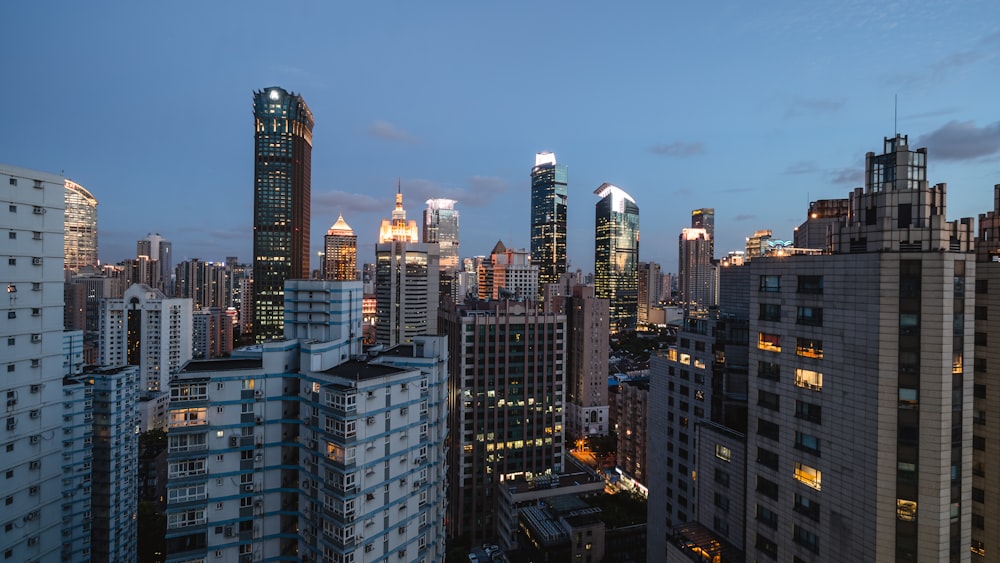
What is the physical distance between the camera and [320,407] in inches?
1276

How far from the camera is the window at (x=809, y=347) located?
26.0 metres

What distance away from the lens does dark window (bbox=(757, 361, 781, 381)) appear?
94.0 ft

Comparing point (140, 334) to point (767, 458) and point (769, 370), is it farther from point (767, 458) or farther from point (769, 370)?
point (769, 370)

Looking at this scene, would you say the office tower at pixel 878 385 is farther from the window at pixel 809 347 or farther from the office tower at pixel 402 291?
the office tower at pixel 402 291

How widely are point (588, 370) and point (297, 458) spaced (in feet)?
304

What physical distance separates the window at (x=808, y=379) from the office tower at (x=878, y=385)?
0.06 metres

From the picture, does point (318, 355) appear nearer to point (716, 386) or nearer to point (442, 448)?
point (442, 448)

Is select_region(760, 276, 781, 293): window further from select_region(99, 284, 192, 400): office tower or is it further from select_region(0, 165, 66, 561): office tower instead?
select_region(99, 284, 192, 400): office tower

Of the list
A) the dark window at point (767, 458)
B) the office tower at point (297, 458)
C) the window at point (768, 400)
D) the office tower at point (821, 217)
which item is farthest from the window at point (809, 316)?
the office tower at point (297, 458)

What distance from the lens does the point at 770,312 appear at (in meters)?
29.4

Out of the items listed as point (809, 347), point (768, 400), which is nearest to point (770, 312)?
point (809, 347)

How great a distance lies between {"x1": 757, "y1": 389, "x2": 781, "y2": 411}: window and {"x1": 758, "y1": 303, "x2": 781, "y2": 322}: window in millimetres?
4558

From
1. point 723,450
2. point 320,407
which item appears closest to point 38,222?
point 320,407

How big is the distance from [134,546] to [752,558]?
7103 centimetres
